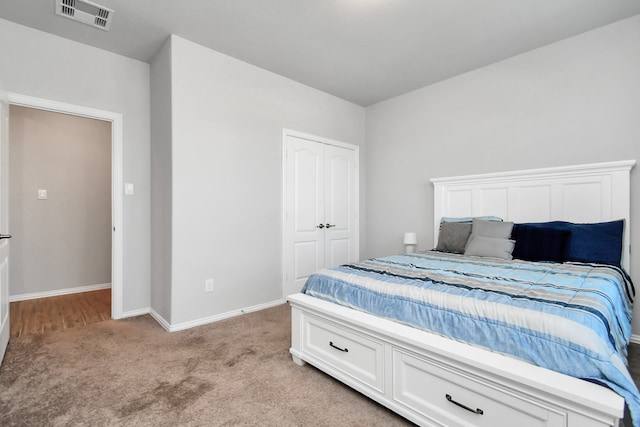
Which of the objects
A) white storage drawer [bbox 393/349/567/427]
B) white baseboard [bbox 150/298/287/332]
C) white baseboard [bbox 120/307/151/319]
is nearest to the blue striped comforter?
white storage drawer [bbox 393/349/567/427]

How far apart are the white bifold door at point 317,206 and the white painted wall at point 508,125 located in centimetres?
38

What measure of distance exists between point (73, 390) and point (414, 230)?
11.7 feet

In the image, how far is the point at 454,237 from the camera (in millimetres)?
3125

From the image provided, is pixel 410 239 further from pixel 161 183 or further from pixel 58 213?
pixel 58 213

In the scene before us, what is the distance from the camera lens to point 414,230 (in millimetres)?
4078

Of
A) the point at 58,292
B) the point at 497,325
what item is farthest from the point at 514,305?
the point at 58,292

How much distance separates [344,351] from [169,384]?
110 cm

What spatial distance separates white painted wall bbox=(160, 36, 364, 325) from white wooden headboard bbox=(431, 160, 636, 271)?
199 centimetres

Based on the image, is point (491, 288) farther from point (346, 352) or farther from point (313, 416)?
point (313, 416)

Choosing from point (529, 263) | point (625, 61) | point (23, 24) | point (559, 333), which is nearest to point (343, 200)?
point (529, 263)

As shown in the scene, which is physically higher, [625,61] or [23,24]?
[23,24]

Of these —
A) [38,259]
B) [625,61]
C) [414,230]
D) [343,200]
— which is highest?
[625,61]

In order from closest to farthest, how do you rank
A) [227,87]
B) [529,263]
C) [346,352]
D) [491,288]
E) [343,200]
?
[491,288] < [346,352] < [529,263] < [227,87] < [343,200]

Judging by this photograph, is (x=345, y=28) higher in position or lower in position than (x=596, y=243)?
higher
